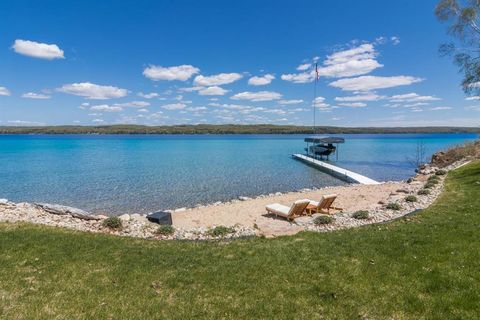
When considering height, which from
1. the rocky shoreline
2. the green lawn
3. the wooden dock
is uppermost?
the green lawn

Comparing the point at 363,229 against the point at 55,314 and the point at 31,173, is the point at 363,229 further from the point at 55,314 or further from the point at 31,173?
the point at 31,173

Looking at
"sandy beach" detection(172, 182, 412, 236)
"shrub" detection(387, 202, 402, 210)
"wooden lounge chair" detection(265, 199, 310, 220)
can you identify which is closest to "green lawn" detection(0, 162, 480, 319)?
"sandy beach" detection(172, 182, 412, 236)

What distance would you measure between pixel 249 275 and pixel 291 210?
6.82 meters

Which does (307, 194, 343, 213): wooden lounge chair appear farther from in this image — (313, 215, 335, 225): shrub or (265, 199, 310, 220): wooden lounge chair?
(313, 215, 335, 225): shrub

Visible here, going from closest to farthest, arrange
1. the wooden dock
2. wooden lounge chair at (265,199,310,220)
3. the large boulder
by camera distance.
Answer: the large boulder, wooden lounge chair at (265,199,310,220), the wooden dock

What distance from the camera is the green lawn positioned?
489cm

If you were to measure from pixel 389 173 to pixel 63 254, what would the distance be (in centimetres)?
3250

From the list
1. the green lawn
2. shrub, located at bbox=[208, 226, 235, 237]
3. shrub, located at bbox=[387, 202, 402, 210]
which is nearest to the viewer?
the green lawn

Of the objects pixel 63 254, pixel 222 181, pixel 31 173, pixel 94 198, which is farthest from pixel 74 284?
pixel 31 173

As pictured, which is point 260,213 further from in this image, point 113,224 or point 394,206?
point 113,224

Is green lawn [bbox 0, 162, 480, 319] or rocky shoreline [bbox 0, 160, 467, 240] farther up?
green lawn [bbox 0, 162, 480, 319]

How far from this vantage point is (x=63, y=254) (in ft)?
23.8

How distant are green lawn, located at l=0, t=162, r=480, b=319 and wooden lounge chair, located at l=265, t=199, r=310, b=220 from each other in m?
3.66

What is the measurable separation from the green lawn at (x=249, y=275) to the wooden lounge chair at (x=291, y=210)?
12.0 ft
